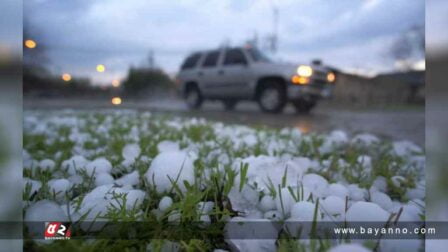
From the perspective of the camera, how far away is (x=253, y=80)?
2.71 metres

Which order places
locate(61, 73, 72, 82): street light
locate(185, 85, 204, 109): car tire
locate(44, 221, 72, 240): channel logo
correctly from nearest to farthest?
1. locate(44, 221, 72, 240): channel logo
2. locate(61, 73, 72, 82): street light
3. locate(185, 85, 204, 109): car tire

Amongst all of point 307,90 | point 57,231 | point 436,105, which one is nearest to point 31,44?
point 57,231

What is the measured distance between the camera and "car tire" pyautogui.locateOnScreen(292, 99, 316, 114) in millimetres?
2400

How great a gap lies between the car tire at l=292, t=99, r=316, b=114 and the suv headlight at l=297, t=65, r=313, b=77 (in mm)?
217

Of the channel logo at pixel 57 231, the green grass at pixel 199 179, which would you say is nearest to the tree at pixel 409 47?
the green grass at pixel 199 179

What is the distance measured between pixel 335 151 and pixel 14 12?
1.05 meters

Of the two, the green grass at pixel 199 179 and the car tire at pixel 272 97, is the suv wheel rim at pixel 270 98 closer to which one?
the car tire at pixel 272 97

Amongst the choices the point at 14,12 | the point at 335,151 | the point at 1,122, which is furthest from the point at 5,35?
the point at 335,151

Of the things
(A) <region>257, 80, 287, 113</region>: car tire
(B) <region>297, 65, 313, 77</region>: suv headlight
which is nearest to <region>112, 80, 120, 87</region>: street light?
(A) <region>257, 80, 287, 113</region>: car tire

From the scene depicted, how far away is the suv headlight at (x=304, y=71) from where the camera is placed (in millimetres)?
2550

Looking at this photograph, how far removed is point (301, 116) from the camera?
216 centimetres

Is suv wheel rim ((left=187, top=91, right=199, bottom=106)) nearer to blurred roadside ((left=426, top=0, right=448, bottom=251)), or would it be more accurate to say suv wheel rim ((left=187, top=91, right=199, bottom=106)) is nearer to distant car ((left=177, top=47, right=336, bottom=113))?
distant car ((left=177, top=47, right=336, bottom=113))

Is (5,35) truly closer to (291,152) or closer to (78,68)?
(78,68)

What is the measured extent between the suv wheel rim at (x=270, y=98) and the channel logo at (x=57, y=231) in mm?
2052
